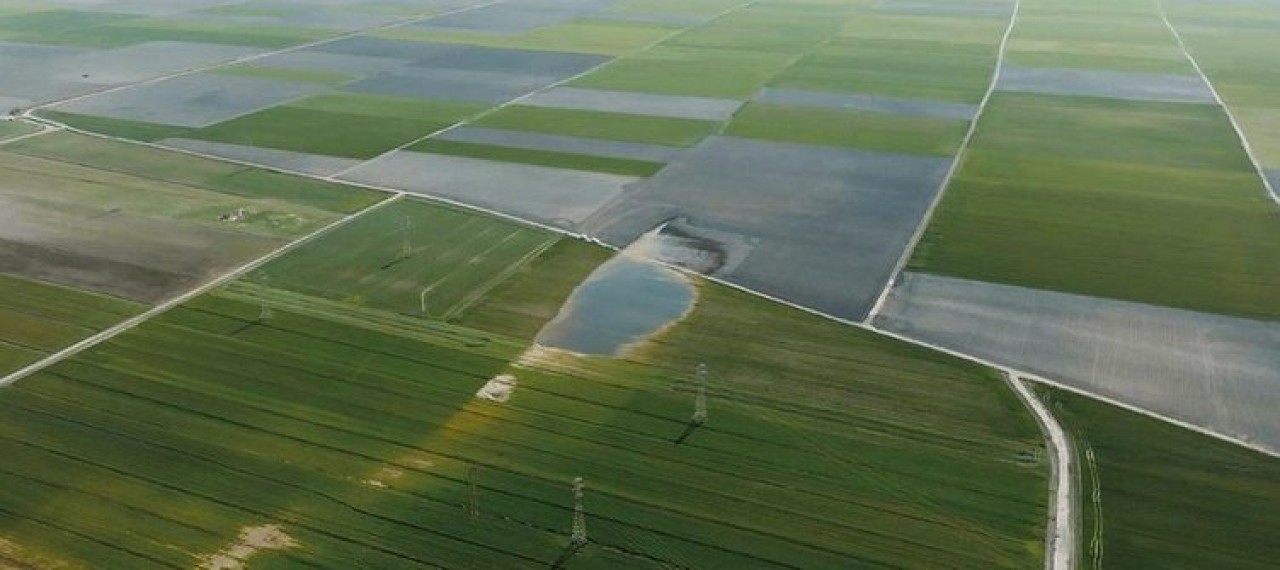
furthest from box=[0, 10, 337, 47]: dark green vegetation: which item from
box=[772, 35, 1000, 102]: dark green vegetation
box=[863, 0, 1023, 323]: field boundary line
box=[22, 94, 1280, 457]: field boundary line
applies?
box=[863, 0, 1023, 323]: field boundary line

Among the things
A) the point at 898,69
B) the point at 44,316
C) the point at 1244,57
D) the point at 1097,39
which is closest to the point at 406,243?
the point at 44,316

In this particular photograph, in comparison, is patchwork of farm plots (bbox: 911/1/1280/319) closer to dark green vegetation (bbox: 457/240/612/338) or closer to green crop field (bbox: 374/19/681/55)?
dark green vegetation (bbox: 457/240/612/338)

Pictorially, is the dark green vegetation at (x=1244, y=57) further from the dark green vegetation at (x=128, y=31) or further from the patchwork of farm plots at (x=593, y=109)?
the dark green vegetation at (x=128, y=31)

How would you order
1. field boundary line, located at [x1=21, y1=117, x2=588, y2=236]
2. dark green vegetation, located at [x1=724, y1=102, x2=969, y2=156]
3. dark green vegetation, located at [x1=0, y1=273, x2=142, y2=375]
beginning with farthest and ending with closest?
dark green vegetation, located at [x1=724, y1=102, x2=969, y2=156] < field boundary line, located at [x1=21, y1=117, x2=588, y2=236] < dark green vegetation, located at [x1=0, y1=273, x2=142, y2=375]

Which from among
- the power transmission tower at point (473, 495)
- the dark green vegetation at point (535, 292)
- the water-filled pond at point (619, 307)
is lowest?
the power transmission tower at point (473, 495)

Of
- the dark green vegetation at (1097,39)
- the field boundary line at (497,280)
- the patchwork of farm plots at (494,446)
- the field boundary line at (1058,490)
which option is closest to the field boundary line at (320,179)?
the field boundary line at (497,280)

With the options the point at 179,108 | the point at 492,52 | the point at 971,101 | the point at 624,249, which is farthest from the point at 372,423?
the point at 492,52
